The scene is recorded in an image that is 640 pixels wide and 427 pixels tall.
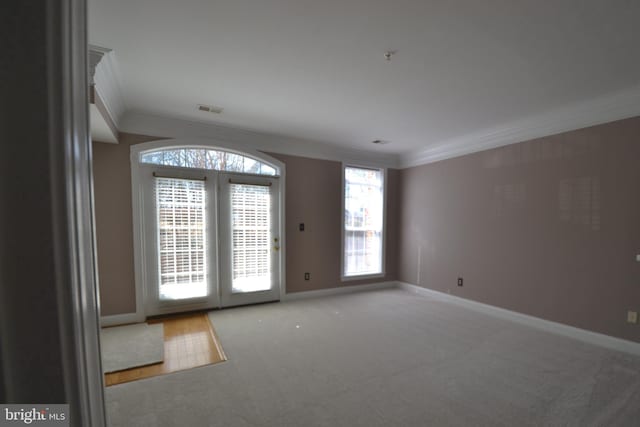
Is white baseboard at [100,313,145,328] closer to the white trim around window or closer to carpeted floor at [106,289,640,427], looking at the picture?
carpeted floor at [106,289,640,427]

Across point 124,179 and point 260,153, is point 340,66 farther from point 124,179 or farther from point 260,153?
point 124,179

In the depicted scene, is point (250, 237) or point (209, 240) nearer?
point (209, 240)

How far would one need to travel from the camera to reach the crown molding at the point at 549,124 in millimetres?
2703

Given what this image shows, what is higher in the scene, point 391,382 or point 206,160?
point 206,160

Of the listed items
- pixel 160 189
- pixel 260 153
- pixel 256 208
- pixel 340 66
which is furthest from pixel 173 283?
pixel 340 66

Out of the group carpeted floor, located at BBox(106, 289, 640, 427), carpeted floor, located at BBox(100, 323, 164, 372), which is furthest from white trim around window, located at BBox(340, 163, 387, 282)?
carpeted floor, located at BBox(100, 323, 164, 372)

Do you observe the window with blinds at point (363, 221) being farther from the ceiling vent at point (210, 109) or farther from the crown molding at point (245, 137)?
the ceiling vent at point (210, 109)

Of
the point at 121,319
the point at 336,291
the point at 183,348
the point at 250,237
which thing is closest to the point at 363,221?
the point at 336,291

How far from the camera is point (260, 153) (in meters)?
4.07

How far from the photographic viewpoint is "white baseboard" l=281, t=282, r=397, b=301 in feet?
14.3

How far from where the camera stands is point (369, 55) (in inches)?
83.4

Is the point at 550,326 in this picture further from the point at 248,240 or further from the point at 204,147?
the point at 204,147

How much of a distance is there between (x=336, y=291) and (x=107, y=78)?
13.6 feet

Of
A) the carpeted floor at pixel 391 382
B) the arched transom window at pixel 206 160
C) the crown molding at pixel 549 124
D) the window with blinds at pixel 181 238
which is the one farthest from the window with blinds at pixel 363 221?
the window with blinds at pixel 181 238
